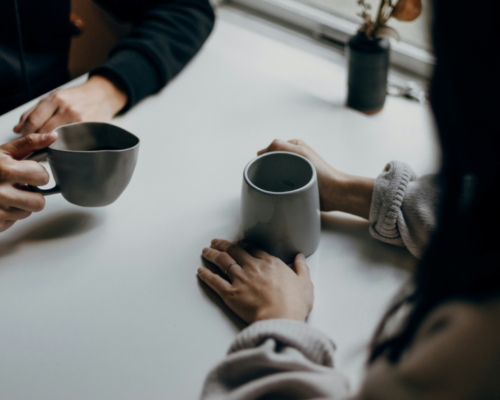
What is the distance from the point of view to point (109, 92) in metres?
0.80

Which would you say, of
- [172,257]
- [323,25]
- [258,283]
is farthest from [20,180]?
[323,25]

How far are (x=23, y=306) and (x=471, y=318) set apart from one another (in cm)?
47

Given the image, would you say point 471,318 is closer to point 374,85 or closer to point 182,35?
point 374,85

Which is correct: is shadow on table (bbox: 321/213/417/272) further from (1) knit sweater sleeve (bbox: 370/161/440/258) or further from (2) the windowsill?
(2) the windowsill

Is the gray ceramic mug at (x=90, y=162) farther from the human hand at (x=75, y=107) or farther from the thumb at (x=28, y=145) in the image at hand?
the human hand at (x=75, y=107)

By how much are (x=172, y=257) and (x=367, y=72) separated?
0.55 m

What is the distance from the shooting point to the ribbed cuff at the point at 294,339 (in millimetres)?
426

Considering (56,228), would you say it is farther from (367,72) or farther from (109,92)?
(367,72)

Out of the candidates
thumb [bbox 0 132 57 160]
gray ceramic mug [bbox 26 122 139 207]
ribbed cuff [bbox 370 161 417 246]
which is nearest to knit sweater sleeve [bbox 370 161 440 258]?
ribbed cuff [bbox 370 161 417 246]

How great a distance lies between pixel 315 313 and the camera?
19.9 inches

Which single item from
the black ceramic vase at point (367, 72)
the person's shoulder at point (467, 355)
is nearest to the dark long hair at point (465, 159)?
the person's shoulder at point (467, 355)

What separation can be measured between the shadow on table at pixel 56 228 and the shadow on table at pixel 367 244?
0.34 meters

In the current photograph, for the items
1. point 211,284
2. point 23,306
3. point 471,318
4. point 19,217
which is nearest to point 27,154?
point 19,217

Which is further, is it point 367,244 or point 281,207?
point 367,244
